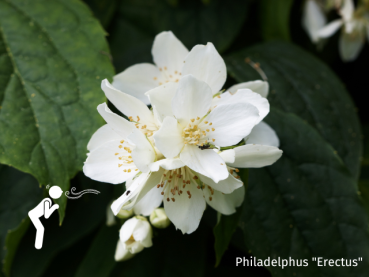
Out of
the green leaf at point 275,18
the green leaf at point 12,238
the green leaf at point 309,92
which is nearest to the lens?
the green leaf at point 12,238

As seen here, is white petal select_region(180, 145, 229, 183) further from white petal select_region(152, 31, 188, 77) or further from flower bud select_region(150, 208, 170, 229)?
white petal select_region(152, 31, 188, 77)

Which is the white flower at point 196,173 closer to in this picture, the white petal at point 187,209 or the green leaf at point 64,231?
the white petal at point 187,209

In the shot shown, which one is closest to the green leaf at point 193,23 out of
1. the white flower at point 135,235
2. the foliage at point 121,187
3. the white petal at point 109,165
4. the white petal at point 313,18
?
the foliage at point 121,187

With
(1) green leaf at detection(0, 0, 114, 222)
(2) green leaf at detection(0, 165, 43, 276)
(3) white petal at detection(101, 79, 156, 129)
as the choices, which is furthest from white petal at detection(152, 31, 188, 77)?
(2) green leaf at detection(0, 165, 43, 276)

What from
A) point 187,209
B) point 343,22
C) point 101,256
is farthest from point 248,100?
point 343,22

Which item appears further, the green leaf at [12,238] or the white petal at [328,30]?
the white petal at [328,30]

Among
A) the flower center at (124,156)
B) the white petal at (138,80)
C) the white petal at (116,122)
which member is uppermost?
the white petal at (116,122)

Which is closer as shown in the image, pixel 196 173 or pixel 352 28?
pixel 196 173

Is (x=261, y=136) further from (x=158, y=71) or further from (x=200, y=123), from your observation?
(x=158, y=71)
